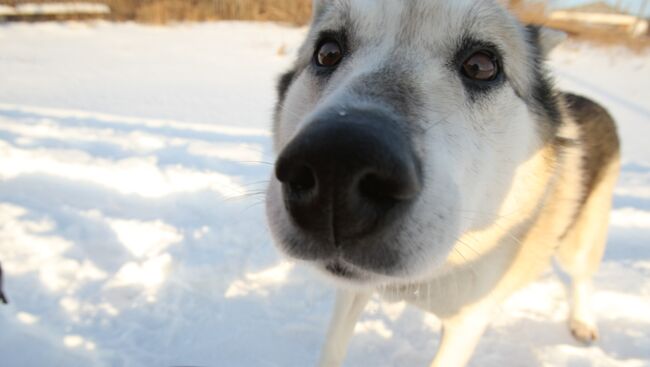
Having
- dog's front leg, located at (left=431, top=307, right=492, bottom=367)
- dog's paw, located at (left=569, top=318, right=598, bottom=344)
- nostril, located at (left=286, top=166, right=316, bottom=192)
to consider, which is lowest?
dog's paw, located at (left=569, top=318, right=598, bottom=344)

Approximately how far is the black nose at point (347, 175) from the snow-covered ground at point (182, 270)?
63cm

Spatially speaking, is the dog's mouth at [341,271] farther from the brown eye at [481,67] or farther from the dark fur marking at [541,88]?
the dark fur marking at [541,88]

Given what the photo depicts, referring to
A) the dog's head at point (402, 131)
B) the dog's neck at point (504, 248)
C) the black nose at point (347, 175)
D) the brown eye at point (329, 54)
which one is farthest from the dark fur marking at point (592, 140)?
the black nose at point (347, 175)

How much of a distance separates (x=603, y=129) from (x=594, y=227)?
0.69 meters

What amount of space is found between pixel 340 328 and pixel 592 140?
6.55ft

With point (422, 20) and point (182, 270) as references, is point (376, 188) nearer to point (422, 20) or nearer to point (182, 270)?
point (422, 20)

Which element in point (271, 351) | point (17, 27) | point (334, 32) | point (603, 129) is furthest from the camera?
point (17, 27)

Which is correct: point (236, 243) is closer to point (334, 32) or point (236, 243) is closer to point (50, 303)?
point (50, 303)

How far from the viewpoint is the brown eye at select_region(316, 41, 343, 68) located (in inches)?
67.9

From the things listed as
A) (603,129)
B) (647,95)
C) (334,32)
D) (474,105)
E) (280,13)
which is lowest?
Result: (280,13)

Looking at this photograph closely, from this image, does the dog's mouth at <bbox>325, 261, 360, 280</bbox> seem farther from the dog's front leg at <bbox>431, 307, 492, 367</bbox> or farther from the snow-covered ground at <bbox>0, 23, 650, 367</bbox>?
the dog's front leg at <bbox>431, 307, 492, 367</bbox>

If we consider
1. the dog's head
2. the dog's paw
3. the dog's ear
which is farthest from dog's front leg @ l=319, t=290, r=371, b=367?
the dog's ear

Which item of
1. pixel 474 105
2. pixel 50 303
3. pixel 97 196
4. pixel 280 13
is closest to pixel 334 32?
pixel 474 105

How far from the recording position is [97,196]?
11.4 ft
